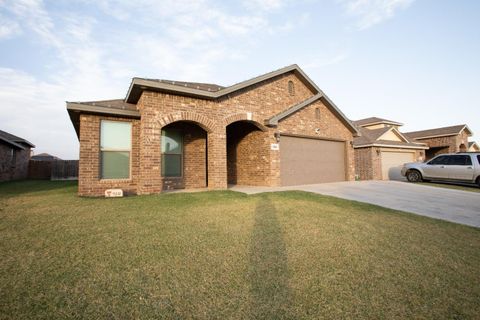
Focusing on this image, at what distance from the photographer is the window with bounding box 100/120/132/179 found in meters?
8.59

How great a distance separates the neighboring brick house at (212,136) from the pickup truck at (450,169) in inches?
144

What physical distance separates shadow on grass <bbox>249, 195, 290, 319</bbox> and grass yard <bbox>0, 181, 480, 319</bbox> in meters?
0.01

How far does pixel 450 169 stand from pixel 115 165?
1631 cm

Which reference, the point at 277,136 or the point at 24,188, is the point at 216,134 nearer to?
the point at 277,136

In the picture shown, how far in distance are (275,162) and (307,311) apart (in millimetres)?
8980

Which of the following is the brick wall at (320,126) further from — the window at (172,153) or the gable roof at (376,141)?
the window at (172,153)

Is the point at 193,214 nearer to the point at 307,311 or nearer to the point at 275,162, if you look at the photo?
the point at 307,311

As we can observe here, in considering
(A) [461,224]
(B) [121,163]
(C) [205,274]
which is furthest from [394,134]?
(C) [205,274]


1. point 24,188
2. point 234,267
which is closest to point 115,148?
point 24,188

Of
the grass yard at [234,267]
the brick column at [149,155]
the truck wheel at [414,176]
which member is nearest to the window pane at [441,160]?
the truck wheel at [414,176]

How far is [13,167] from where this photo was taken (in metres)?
18.6

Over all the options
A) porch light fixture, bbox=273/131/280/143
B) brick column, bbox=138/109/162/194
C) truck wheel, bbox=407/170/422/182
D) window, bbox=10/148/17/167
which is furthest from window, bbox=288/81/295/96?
window, bbox=10/148/17/167

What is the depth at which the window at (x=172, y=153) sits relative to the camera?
9.72m

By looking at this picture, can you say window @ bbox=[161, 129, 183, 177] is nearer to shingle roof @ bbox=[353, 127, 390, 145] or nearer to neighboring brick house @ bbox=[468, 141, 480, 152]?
shingle roof @ bbox=[353, 127, 390, 145]
